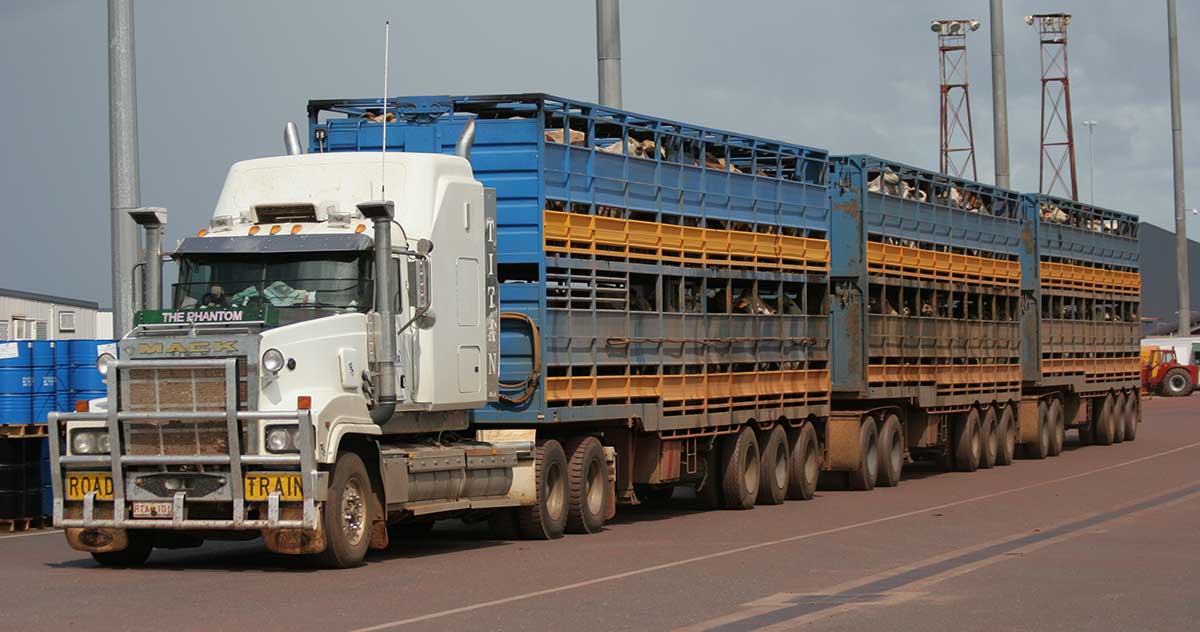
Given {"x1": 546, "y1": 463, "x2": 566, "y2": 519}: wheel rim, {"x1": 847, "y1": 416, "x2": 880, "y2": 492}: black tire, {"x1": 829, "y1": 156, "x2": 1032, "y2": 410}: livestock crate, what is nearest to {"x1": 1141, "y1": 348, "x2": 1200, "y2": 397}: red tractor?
{"x1": 829, "y1": 156, "x2": 1032, "y2": 410}: livestock crate

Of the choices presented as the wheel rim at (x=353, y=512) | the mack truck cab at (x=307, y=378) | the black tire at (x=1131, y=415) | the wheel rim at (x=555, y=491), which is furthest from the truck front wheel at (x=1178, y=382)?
the wheel rim at (x=353, y=512)

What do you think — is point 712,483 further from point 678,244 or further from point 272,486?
point 272,486

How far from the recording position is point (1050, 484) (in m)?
26.8

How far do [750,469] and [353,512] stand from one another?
8.92 m

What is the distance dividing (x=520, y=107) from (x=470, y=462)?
146 inches

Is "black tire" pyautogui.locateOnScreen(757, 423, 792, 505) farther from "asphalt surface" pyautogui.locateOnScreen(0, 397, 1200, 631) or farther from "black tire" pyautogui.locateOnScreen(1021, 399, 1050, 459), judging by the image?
"black tire" pyautogui.locateOnScreen(1021, 399, 1050, 459)

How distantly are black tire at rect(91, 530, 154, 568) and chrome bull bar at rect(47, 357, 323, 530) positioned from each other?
721mm

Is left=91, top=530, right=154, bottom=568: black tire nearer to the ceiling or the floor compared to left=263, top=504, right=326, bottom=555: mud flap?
nearer to the floor

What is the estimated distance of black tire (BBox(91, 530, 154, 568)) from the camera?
15.7 meters

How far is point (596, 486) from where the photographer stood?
19609 millimetres

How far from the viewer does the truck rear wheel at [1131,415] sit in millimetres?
40844

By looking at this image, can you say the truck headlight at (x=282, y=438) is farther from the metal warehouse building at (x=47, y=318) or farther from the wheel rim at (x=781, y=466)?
the metal warehouse building at (x=47, y=318)

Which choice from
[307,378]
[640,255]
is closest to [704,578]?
[307,378]

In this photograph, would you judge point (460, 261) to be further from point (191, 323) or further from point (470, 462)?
point (191, 323)
